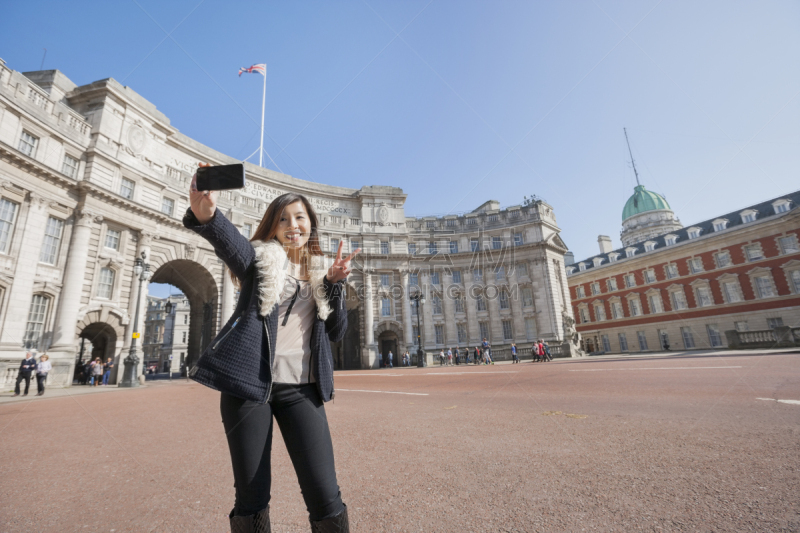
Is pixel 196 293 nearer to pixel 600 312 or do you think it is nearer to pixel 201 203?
pixel 201 203

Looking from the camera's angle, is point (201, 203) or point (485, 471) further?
point (485, 471)

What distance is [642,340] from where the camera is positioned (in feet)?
142

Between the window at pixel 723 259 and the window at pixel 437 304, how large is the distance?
2950 cm

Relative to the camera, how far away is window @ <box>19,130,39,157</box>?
18395 mm

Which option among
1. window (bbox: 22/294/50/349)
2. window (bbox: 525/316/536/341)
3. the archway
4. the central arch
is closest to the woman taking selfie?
window (bbox: 22/294/50/349)

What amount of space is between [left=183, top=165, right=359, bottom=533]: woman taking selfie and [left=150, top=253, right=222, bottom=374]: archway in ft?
92.7

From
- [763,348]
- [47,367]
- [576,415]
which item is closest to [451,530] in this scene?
[576,415]

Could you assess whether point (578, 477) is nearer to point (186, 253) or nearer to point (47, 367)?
point (47, 367)

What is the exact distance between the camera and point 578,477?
2.83m

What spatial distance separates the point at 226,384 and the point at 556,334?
39375 millimetres

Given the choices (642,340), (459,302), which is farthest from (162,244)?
(642,340)

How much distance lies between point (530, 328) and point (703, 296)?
18891 mm

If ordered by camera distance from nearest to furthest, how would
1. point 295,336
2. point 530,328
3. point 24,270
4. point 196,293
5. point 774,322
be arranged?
point 295,336
point 24,270
point 196,293
point 774,322
point 530,328

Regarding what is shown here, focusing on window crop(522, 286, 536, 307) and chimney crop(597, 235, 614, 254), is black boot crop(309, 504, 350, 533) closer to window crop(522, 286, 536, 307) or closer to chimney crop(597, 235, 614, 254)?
window crop(522, 286, 536, 307)
